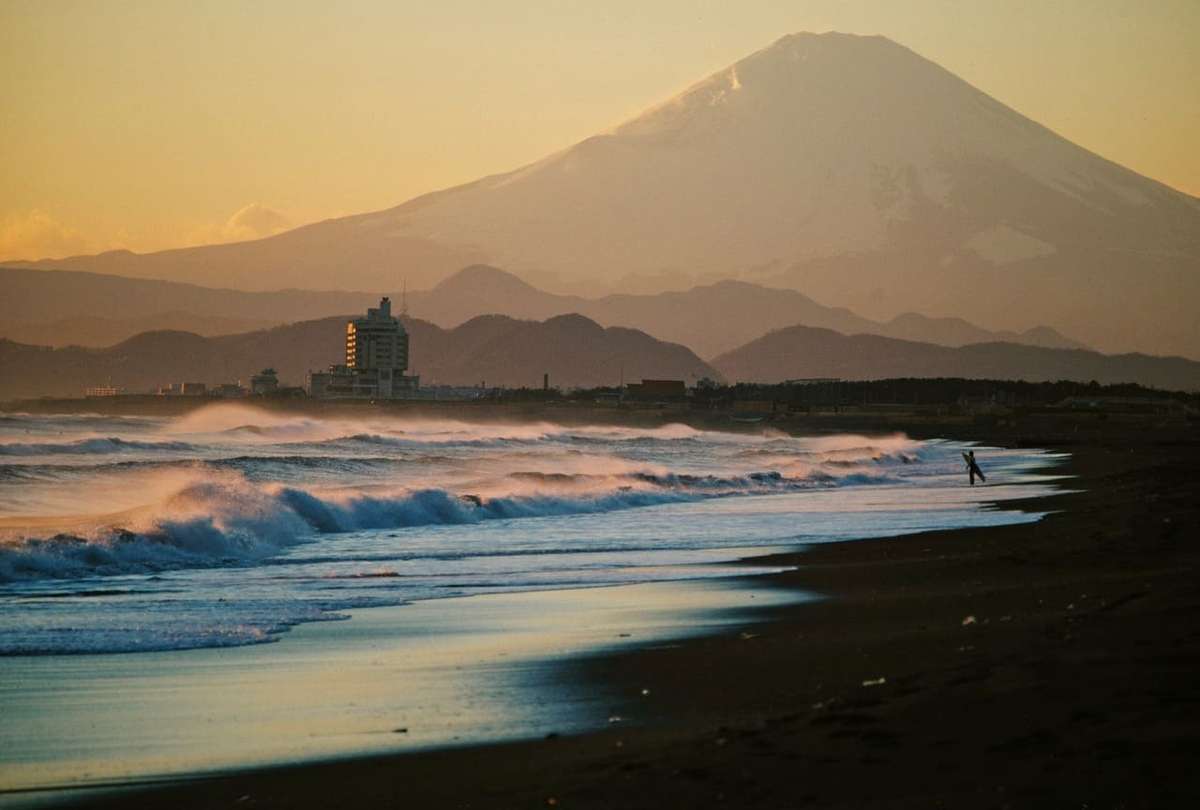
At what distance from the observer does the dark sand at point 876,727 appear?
681 centimetres

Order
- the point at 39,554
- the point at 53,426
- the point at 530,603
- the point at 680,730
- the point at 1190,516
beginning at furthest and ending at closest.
A: the point at 53,426, the point at 1190,516, the point at 39,554, the point at 530,603, the point at 680,730

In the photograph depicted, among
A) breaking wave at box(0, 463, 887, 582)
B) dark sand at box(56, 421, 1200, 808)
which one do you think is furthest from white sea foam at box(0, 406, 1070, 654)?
dark sand at box(56, 421, 1200, 808)

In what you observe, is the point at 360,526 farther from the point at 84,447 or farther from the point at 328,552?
the point at 84,447

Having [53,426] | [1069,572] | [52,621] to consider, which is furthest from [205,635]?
[53,426]

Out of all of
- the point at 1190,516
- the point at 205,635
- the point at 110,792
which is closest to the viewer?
the point at 110,792

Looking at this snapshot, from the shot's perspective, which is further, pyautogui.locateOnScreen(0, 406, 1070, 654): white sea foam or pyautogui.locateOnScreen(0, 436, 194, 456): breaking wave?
pyautogui.locateOnScreen(0, 436, 194, 456): breaking wave

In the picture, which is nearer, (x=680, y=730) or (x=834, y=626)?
(x=680, y=730)

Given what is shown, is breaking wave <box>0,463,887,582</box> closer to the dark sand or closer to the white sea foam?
the white sea foam

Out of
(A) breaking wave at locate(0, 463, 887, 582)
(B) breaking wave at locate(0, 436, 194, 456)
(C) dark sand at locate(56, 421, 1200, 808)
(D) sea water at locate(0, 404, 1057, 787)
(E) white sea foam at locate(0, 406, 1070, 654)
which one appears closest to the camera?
(C) dark sand at locate(56, 421, 1200, 808)

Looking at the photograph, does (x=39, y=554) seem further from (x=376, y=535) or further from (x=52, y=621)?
(x=376, y=535)

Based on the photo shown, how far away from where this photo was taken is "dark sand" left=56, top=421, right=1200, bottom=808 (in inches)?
268

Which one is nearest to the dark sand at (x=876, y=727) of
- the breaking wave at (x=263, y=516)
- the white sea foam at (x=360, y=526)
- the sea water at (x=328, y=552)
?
the sea water at (x=328, y=552)

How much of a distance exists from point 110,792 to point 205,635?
518 cm

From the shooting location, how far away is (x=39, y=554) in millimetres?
17891
